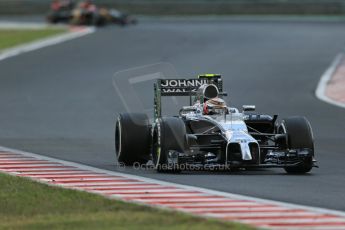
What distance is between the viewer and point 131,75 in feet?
109

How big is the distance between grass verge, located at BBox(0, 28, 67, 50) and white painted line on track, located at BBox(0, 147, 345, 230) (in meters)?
27.5

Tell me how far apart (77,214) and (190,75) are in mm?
21733

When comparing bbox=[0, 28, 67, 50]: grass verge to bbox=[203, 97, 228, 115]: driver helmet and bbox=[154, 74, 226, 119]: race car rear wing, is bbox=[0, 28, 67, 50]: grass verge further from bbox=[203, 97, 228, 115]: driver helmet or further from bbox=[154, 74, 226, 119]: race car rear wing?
bbox=[203, 97, 228, 115]: driver helmet

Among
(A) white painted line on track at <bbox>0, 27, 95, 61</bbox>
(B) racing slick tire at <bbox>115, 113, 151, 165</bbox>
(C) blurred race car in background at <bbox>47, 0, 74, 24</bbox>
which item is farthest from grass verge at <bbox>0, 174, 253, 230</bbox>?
(C) blurred race car in background at <bbox>47, 0, 74, 24</bbox>

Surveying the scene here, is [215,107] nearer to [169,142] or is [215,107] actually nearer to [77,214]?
[169,142]

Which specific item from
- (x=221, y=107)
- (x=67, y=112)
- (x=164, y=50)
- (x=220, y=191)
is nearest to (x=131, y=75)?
(x=164, y=50)

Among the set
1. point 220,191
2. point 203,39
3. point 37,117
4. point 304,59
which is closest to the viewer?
point 220,191

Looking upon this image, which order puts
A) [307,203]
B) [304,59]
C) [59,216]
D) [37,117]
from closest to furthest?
[59,216]
[307,203]
[37,117]
[304,59]

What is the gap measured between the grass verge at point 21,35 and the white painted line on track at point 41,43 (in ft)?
2.10

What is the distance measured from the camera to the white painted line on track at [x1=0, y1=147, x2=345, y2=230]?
32.8ft

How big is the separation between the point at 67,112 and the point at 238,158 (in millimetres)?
10306

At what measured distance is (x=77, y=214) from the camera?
34.2ft

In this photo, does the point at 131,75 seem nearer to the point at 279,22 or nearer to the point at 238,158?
the point at 238,158

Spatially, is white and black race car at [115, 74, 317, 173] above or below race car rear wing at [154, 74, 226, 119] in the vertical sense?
below
